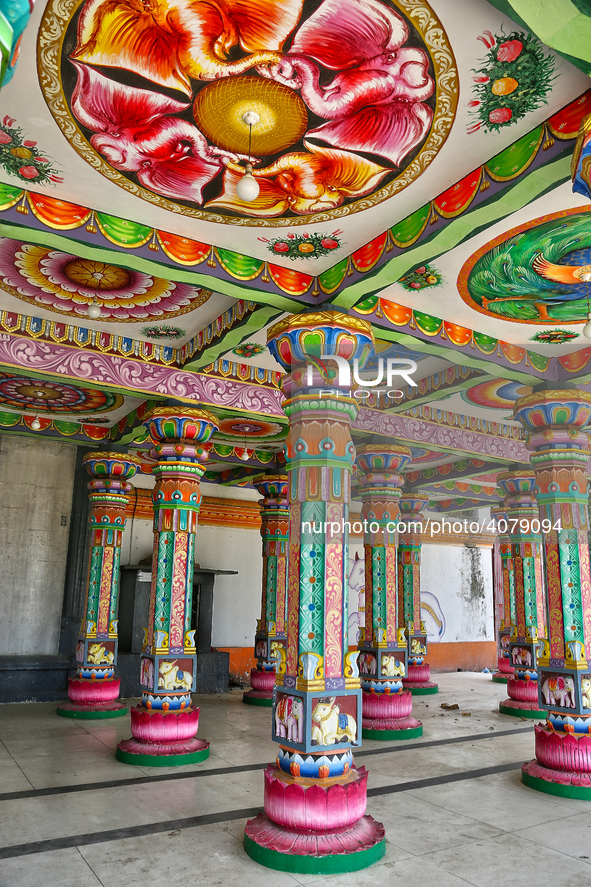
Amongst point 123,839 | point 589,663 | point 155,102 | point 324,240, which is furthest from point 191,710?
point 155,102

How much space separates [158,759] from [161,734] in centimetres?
26

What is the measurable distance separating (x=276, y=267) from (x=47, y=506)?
722cm

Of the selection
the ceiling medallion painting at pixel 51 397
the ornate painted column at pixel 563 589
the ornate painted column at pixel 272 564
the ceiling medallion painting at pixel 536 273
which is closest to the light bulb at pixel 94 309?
the ceiling medallion painting at pixel 51 397

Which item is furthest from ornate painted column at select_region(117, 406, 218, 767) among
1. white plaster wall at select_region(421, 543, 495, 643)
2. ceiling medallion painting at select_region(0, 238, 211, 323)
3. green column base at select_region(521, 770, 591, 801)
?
white plaster wall at select_region(421, 543, 495, 643)

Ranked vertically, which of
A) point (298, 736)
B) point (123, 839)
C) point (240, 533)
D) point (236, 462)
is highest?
point (236, 462)

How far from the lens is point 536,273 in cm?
460

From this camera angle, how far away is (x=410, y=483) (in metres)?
12.6

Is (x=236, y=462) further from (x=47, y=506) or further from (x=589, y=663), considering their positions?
(x=589, y=663)

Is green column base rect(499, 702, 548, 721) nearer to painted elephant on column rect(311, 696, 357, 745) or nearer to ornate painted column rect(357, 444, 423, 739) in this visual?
ornate painted column rect(357, 444, 423, 739)

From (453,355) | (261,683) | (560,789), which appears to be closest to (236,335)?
(453,355)

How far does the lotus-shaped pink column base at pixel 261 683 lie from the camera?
33.9ft

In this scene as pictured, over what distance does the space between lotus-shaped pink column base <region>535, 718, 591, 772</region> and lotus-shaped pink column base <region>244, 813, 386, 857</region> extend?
7.73 feet

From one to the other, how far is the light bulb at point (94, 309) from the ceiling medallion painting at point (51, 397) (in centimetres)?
167

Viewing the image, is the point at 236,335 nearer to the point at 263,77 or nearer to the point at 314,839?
the point at 263,77
